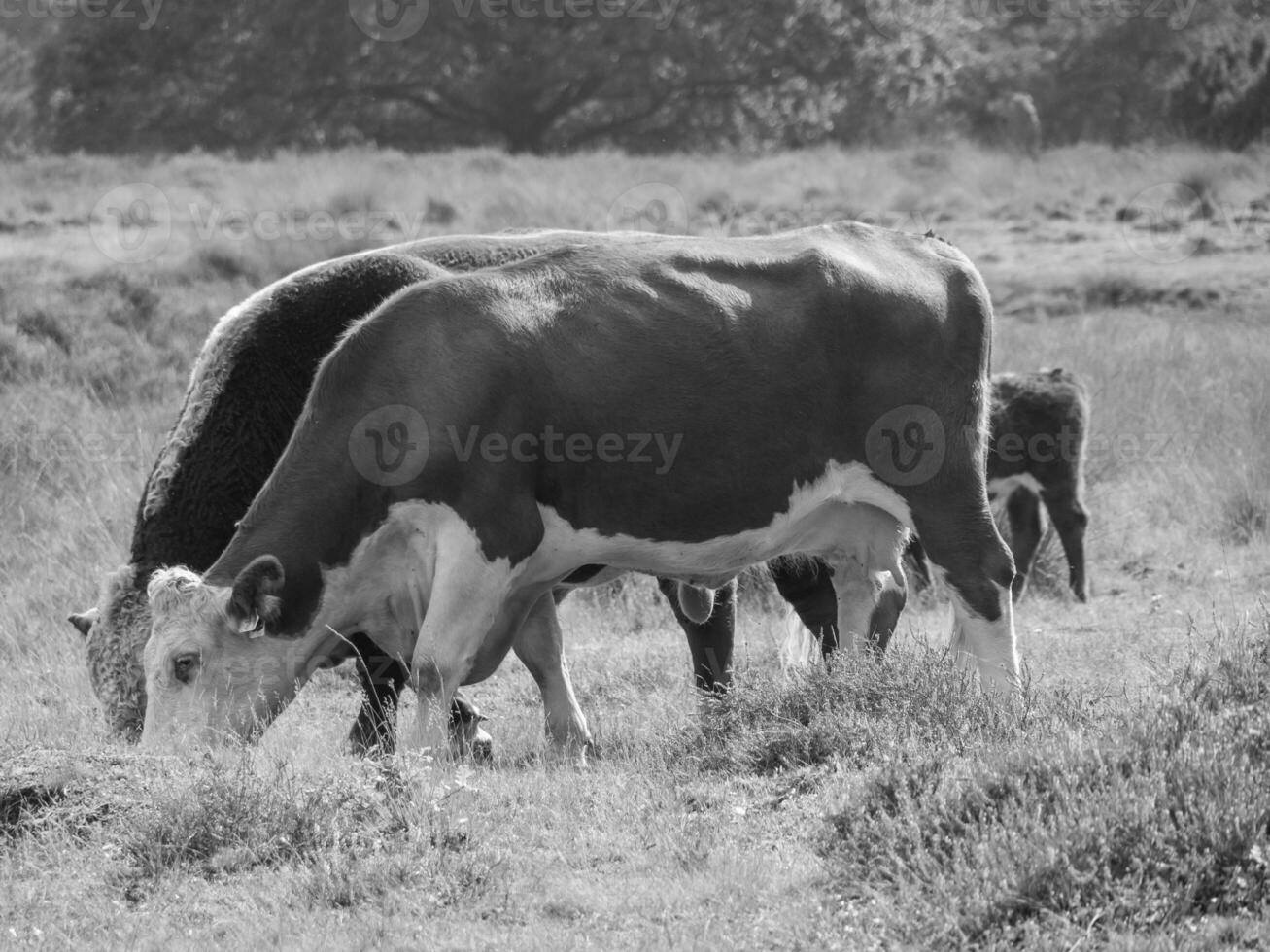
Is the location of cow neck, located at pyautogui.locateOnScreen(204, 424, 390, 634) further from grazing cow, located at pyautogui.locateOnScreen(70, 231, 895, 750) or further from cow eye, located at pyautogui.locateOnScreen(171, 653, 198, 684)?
grazing cow, located at pyautogui.locateOnScreen(70, 231, 895, 750)

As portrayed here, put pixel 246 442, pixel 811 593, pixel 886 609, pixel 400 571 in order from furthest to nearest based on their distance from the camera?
pixel 811 593 < pixel 886 609 < pixel 246 442 < pixel 400 571

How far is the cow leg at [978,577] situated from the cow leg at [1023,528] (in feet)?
12.6

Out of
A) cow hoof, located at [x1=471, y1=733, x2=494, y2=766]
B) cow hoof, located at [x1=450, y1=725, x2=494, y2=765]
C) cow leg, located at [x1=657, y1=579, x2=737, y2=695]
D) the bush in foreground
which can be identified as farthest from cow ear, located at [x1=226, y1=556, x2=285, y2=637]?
cow leg, located at [x1=657, y1=579, x2=737, y2=695]

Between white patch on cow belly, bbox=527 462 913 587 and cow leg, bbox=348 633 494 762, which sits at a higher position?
white patch on cow belly, bbox=527 462 913 587

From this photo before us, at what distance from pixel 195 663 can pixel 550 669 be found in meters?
1.72

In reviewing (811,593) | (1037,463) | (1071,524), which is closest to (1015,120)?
(1037,463)

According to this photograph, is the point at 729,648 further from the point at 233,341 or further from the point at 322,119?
the point at 322,119

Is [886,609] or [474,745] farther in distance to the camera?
[886,609]

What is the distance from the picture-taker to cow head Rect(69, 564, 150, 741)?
722cm

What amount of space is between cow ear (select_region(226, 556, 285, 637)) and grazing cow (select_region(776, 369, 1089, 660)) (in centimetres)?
515

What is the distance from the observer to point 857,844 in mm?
5656

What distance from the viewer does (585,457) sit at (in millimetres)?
7020

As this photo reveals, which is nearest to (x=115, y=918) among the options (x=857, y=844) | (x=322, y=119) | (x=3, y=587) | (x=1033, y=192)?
(x=857, y=844)

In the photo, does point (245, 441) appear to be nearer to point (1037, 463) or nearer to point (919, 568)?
point (919, 568)
